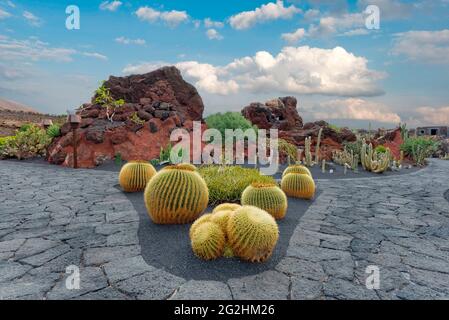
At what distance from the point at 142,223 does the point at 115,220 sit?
51 centimetres

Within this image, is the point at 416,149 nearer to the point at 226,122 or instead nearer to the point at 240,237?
the point at 226,122

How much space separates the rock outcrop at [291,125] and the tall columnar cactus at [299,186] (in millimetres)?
8264

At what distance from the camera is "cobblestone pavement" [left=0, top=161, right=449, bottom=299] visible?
318 cm

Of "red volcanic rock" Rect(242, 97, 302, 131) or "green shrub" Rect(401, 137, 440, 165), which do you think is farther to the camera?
"red volcanic rock" Rect(242, 97, 302, 131)

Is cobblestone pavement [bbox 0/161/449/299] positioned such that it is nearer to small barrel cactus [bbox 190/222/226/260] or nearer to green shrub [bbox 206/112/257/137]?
small barrel cactus [bbox 190/222/226/260]

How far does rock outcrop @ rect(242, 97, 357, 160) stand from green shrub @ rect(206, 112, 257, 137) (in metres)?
2.47

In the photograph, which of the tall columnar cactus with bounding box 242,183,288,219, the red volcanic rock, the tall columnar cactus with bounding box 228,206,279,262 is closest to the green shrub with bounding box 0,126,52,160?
the red volcanic rock

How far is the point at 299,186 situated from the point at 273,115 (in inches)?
588

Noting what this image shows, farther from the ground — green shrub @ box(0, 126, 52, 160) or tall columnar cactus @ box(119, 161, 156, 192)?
green shrub @ box(0, 126, 52, 160)
